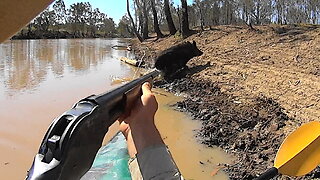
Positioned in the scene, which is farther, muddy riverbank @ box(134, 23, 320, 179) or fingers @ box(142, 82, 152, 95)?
muddy riverbank @ box(134, 23, 320, 179)

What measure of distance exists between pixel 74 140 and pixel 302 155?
196cm

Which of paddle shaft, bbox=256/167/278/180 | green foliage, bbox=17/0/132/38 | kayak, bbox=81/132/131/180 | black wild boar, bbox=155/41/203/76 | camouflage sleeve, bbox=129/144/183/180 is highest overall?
green foliage, bbox=17/0/132/38

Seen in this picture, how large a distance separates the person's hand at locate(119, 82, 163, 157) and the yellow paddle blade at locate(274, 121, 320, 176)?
152 cm

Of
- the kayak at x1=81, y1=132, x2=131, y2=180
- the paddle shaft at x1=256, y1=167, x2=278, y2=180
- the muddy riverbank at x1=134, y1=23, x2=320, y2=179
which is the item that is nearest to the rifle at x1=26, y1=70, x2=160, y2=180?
the paddle shaft at x1=256, y1=167, x2=278, y2=180

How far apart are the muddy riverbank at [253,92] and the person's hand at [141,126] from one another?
11.4 ft

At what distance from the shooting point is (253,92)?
25.8ft

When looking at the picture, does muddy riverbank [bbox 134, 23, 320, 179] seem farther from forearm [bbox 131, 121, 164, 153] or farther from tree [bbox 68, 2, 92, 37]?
tree [bbox 68, 2, 92, 37]

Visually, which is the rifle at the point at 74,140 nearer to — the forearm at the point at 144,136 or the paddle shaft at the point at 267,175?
the forearm at the point at 144,136

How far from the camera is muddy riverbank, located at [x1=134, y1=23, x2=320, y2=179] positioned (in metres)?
5.31

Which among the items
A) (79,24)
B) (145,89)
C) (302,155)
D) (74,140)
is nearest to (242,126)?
(302,155)

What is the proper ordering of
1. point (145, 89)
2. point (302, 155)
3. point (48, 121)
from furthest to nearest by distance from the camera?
point (48, 121), point (302, 155), point (145, 89)

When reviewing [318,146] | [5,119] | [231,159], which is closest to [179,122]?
[231,159]

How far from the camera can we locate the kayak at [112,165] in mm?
3957

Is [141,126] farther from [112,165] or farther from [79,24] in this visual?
[79,24]
